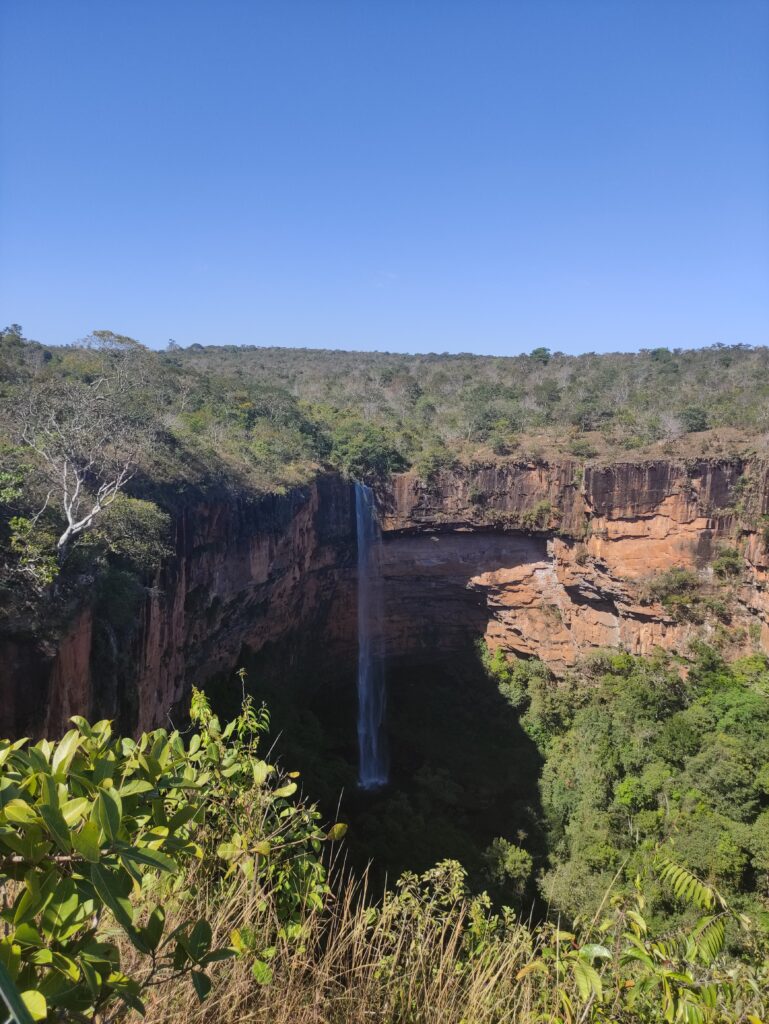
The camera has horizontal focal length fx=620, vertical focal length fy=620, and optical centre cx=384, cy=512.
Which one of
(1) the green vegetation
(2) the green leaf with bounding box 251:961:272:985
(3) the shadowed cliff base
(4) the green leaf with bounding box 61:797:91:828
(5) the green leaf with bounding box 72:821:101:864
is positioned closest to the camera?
(5) the green leaf with bounding box 72:821:101:864

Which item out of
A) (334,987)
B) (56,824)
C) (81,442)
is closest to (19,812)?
(56,824)

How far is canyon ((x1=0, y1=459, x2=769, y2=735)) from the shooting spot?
1506 cm

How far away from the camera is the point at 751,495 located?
18438mm

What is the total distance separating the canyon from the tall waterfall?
38 centimetres

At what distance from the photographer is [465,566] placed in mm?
22797

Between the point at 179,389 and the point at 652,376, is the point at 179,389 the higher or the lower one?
the lower one

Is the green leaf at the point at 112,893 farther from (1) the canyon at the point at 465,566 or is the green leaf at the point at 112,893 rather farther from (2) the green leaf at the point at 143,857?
(1) the canyon at the point at 465,566

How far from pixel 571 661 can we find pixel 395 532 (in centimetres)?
769

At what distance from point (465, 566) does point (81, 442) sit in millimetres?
14490

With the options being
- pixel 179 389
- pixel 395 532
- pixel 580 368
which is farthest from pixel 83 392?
pixel 580 368

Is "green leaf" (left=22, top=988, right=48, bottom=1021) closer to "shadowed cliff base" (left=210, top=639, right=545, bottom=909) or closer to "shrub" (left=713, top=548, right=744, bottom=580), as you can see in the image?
"shadowed cliff base" (left=210, top=639, right=545, bottom=909)

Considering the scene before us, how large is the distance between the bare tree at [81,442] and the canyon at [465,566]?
183cm

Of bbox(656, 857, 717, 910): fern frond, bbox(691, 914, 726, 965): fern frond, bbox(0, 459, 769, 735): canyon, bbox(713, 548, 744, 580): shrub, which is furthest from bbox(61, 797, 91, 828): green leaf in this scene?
bbox(713, 548, 744, 580): shrub

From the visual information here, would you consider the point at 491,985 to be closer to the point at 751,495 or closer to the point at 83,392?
the point at 83,392
